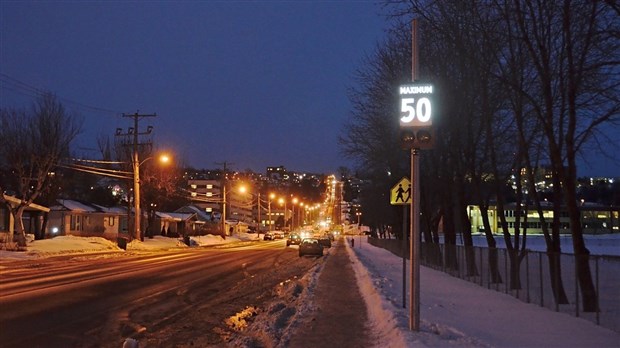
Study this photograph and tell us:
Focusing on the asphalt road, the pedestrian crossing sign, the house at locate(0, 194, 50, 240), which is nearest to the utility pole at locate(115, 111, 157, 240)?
the house at locate(0, 194, 50, 240)

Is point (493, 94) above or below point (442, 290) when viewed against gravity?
above

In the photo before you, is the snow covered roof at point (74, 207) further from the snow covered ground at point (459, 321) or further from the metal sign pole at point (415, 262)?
the metal sign pole at point (415, 262)

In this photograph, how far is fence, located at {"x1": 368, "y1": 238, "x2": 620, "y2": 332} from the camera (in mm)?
12891

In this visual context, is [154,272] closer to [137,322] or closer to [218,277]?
[218,277]

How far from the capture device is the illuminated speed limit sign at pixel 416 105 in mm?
11562

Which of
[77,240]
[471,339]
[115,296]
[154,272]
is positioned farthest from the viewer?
[77,240]

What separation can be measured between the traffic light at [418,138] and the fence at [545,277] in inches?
169

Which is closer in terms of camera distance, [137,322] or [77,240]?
[137,322]

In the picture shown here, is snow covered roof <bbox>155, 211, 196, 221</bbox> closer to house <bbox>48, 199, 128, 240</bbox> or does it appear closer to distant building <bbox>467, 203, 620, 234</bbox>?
house <bbox>48, 199, 128, 240</bbox>

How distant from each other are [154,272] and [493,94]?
16.0 metres

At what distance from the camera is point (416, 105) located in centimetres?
1162

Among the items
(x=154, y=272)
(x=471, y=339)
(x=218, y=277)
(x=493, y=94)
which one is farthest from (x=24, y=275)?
(x=471, y=339)

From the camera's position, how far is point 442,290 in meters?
19.9

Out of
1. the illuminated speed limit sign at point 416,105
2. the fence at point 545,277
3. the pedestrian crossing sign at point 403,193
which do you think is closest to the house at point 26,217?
the fence at point 545,277
